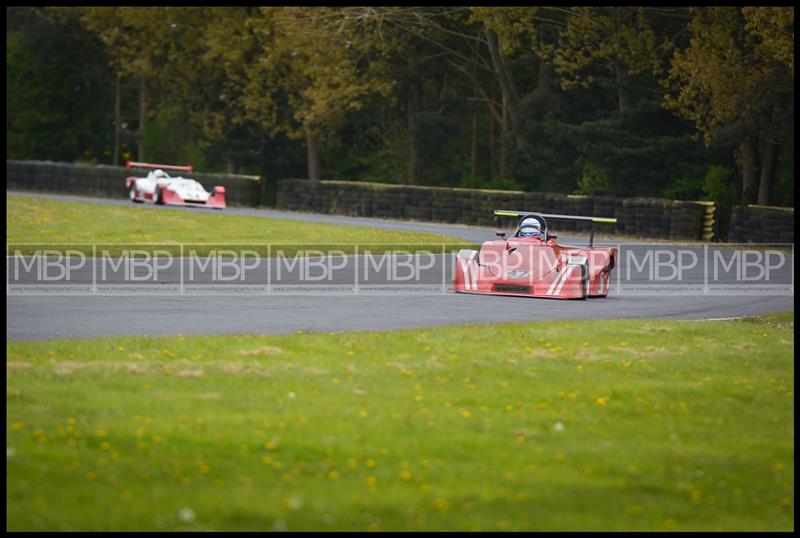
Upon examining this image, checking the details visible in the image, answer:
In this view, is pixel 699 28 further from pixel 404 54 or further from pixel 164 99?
pixel 164 99

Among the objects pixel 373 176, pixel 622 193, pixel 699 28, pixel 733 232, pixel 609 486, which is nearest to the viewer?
pixel 609 486

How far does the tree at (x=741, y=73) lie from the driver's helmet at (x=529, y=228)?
1407 centimetres

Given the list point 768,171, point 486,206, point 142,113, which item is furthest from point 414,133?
point 142,113

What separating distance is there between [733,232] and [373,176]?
2367 centimetres

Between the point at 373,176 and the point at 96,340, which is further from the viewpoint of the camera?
the point at 373,176

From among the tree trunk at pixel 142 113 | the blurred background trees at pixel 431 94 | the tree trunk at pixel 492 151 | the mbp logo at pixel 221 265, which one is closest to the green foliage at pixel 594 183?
the blurred background trees at pixel 431 94

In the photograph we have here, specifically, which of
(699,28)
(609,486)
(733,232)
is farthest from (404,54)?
(609,486)

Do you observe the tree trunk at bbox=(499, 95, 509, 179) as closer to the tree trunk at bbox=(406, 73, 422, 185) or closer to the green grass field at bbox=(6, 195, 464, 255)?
the tree trunk at bbox=(406, 73, 422, 185)

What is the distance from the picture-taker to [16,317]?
14211 millimetres

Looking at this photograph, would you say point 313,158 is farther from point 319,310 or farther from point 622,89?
point 319,310

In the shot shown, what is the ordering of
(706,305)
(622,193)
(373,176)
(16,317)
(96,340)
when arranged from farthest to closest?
1. (373,176)
2. (622,193)
3. (706,305)
4. (16,317)
5. (96,340)

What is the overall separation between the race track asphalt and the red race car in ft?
0.66

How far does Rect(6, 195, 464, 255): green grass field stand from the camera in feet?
87.2

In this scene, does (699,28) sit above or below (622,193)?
above
